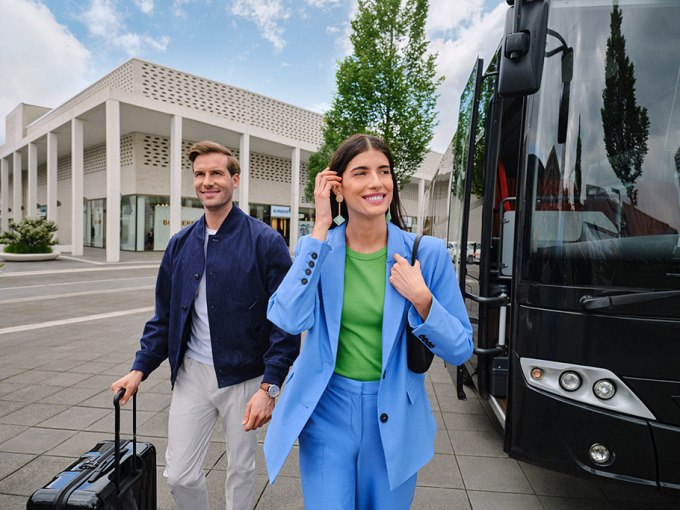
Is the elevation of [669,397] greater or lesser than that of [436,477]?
greater

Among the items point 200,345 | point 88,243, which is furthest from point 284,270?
point 88,243

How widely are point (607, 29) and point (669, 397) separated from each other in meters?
1.85

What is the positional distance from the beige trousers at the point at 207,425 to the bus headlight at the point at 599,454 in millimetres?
1631

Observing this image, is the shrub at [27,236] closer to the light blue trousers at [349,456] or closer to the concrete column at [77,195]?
the concrete column at [77,195]

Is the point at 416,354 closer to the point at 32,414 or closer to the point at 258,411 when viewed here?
the point at 258,411

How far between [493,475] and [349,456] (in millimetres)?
2082

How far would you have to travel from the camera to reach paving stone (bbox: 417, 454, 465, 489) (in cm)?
296

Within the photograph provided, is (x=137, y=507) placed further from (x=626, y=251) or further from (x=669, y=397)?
(x=626, y=251)

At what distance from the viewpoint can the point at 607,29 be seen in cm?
232

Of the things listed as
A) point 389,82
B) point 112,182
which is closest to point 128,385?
point 389,82

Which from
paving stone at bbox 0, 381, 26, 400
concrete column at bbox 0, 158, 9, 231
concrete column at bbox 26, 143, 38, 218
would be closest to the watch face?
paving stone at bbox 0, 381, 26, 400

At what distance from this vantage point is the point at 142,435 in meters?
3.60

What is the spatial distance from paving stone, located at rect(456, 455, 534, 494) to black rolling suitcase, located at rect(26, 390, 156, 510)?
6.74 ft

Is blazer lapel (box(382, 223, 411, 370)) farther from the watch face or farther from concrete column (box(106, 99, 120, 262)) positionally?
concrete column (box(106, 99, 120, 262))
